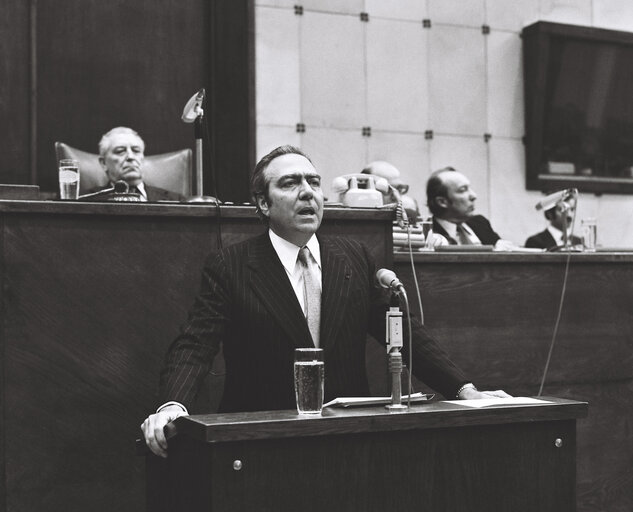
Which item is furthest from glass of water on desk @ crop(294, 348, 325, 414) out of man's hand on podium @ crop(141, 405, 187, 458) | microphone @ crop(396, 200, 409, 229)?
microphone @ crop(396, 200, 409, 229)

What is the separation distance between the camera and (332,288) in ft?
9.30

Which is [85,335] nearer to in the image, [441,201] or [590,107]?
[441,201]

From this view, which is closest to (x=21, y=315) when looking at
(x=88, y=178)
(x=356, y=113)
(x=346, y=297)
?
(x=346, y=297)

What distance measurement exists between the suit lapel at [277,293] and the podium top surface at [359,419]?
42 cm

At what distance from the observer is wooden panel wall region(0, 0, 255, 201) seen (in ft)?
16.6

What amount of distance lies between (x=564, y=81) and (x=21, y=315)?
4598 mm

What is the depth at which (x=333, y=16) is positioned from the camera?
6035mm

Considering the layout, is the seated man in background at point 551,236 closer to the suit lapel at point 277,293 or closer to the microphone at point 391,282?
the suit lapel at point 277,293

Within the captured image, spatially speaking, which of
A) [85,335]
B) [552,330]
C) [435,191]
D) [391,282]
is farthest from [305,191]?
[435,191]

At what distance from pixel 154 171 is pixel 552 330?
6.85ft

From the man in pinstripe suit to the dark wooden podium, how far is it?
28cm

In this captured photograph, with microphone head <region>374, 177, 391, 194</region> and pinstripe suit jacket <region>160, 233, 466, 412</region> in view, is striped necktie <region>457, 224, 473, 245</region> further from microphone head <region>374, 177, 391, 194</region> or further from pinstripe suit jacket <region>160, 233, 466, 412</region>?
pinstripe suit jacket <region>160, 233, 466, 412</region>

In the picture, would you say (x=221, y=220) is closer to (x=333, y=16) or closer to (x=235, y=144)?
(x=235, y=144)

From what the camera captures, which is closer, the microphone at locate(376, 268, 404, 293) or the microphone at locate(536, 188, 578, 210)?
the microphone at locate(376, 268, 404, 293)
